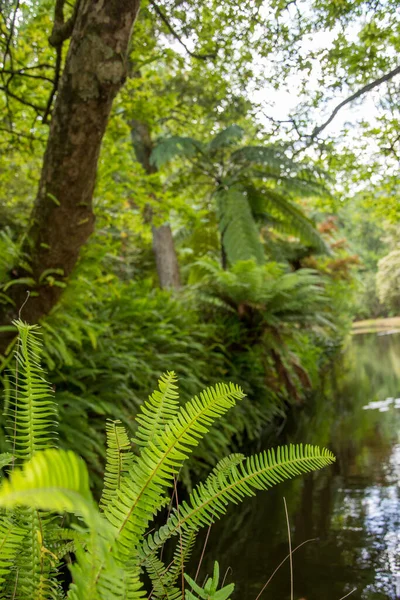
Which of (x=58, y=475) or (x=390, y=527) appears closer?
(x=58, y=475)

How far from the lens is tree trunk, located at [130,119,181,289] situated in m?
7.47

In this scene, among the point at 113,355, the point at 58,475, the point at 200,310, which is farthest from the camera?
the point at 200,310

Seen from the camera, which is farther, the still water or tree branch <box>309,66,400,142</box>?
tree branch <box>309,66,400,142</box>

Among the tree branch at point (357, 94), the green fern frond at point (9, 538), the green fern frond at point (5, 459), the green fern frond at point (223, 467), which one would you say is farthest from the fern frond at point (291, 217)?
the green fern frond at point (9, 538)

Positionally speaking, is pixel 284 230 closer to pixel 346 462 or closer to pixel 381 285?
pixel 346 462

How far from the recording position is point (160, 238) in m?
7.67

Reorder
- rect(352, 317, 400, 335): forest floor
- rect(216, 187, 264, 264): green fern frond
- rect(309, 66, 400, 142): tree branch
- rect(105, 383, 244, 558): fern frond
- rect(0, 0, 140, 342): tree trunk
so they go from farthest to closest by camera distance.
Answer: rect(352, 317, 400, 335): forest floor, rect(216, 187, 264, 264): green fern frond, rect(309, 66, 400, 142): tree branch, rect(0, 0, 140, 342): tree trunk, rect(105, 383, 244, 558): fern frond

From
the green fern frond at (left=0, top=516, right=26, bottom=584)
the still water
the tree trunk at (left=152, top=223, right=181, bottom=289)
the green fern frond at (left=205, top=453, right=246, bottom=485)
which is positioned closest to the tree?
the tree trunk at (left=152, top=223, right=181, bottom=289)

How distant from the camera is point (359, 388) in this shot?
7051 mm

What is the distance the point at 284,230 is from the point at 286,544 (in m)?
6.22

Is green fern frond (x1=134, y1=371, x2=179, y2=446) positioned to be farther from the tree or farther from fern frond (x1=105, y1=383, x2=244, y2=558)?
the tree

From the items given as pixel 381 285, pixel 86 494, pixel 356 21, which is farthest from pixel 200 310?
pixel 381 285

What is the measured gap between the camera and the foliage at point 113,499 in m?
0.36

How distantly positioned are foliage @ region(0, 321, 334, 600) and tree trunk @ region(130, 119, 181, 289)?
6.83 m
